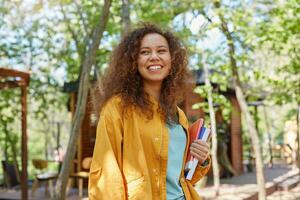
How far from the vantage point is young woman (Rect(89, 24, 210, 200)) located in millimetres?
1721

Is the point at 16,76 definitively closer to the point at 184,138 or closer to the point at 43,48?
the point at 43,48

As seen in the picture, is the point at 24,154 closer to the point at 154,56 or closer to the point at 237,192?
the point at 237,192

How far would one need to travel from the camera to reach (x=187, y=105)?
42.7ft

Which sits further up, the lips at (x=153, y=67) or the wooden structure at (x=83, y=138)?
the lips at (x=153, y=67)

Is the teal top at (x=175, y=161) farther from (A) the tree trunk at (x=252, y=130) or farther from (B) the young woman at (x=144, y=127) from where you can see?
(A) the tree trunk at (x=252, y=130)

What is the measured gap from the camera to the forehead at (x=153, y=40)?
1994 millimetres

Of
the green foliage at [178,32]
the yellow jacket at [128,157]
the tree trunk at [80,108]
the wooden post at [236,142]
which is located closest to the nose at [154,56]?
the yellow jacket at [128,157]

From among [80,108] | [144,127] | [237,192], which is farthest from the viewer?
[237,192]

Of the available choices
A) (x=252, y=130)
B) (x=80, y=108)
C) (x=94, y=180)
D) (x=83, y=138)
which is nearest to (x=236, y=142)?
(x=83, y=138)

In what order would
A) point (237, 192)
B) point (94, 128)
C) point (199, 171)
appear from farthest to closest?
point (94, 128), point (237, 192), point (199, 171)

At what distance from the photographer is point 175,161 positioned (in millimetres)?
1889

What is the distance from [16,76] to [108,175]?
696cm

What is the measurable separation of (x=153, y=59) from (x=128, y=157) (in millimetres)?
466

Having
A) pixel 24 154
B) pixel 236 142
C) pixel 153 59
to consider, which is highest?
pixel 153 59
